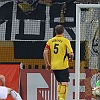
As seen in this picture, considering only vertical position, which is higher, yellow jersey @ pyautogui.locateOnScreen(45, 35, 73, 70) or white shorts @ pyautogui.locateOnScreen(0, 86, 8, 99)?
yellow jersey @ pyautogui.locateOnScreen(45, 35, 73, 70)

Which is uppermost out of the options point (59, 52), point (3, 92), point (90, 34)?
point (90, 34)

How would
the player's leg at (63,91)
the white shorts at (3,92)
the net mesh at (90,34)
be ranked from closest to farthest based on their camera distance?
the white shorts at (3,92) < the player's leg at (63,91) < the net mesh at (90,34)

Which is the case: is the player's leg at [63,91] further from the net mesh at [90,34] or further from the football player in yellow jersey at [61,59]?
the net mesh at [90,34]

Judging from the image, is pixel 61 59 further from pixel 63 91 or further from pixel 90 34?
pixel 90 34

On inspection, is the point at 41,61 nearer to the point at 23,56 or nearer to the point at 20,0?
the point at 23,56

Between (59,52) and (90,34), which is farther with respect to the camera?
(90,34)

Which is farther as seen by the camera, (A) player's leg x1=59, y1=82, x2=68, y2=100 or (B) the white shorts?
(A) player's leg x1=59, y1=82, x2=68, y2=100

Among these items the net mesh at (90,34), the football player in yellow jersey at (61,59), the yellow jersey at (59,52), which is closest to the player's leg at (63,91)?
the football player in yellow jersey at (61,59)

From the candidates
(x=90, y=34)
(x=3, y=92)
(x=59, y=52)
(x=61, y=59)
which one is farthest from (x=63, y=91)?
(x=90, y=34)

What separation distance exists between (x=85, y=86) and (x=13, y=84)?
221cm

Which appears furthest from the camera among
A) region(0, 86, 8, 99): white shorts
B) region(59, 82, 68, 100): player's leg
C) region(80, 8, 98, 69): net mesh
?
region(80, 8, 98, 69): net mesh

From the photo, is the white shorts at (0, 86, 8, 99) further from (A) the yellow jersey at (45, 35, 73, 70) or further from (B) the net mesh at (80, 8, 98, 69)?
(B) the net mesh at (80, 8, 98, 69)

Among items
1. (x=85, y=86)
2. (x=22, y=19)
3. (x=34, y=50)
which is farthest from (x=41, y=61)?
(x=85, y=86)

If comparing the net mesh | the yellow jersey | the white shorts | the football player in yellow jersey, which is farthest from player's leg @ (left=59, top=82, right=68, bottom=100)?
the white shorts
